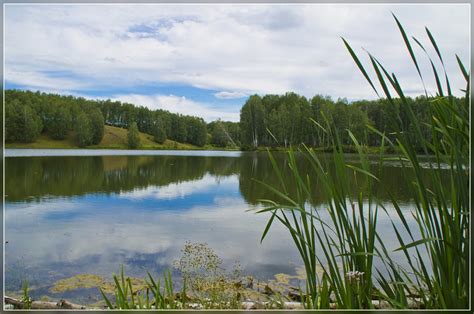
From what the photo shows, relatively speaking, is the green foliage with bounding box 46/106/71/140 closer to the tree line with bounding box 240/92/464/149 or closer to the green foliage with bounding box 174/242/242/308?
the tree line with bounding box 240/92/464/149

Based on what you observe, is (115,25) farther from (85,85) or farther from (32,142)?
(32,142)

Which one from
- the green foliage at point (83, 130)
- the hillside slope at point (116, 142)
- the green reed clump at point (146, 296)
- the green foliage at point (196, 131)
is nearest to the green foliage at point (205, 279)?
the green reed clump at point (146, 296)

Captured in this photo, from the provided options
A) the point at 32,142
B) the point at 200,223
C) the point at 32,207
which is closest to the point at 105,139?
the point at 32,142

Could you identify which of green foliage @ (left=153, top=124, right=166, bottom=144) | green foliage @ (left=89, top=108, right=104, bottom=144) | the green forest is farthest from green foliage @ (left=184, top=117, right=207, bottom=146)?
green foliage @ (left=89, top=108, right=104, bottom=144)

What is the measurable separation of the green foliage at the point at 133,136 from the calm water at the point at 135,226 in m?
0.27

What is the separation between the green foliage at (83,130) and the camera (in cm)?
342

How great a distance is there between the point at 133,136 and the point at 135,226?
2256 millimetres

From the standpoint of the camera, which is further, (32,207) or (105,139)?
(32,207)

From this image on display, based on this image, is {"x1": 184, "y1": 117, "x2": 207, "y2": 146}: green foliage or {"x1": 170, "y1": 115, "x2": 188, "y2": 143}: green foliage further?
{"x1": 170, "y1": 115, "x2": 188, "y2": 143}: green foliage

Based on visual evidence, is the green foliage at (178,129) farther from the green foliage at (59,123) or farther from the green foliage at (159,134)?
the green foliage at (59,123)

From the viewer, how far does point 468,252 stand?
0.93 metres

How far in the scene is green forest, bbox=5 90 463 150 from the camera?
1.54m

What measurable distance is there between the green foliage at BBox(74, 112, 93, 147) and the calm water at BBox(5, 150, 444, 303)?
0.55 feet

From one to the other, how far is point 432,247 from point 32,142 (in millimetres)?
3417
